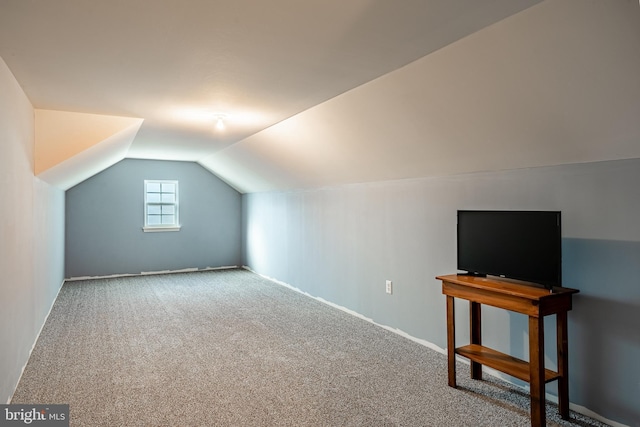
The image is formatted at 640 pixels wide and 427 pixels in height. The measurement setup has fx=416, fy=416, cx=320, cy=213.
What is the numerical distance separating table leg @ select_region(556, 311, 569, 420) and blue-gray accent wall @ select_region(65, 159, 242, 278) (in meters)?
6.67

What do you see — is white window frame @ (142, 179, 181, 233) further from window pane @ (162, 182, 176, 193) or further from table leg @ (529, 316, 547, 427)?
table leg @ (529, 316, 547, 427)

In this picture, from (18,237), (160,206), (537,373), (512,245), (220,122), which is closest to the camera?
(537,373)

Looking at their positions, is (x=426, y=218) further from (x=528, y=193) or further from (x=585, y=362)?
(x=585, y=362)

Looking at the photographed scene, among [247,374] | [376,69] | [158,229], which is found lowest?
[247,374]

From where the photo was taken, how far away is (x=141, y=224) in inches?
297

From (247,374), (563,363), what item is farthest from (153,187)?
(563,363)

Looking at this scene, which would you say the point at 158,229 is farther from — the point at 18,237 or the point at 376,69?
the point at 376,69

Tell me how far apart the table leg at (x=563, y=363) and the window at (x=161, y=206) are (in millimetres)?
6773

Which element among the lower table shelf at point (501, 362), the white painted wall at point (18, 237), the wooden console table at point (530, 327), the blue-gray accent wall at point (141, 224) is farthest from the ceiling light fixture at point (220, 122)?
the blue-gray accent wall at point (141, 224)

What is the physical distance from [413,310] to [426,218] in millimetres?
878

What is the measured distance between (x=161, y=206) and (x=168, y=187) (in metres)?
0.38

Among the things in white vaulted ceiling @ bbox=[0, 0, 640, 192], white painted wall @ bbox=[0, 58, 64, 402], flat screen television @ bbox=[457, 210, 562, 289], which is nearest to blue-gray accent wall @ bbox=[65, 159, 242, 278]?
white painted wall @ bbox=[0, 58, 64, 402]

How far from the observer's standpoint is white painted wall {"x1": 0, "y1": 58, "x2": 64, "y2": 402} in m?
2.51

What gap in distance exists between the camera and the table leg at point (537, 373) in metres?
2.27
